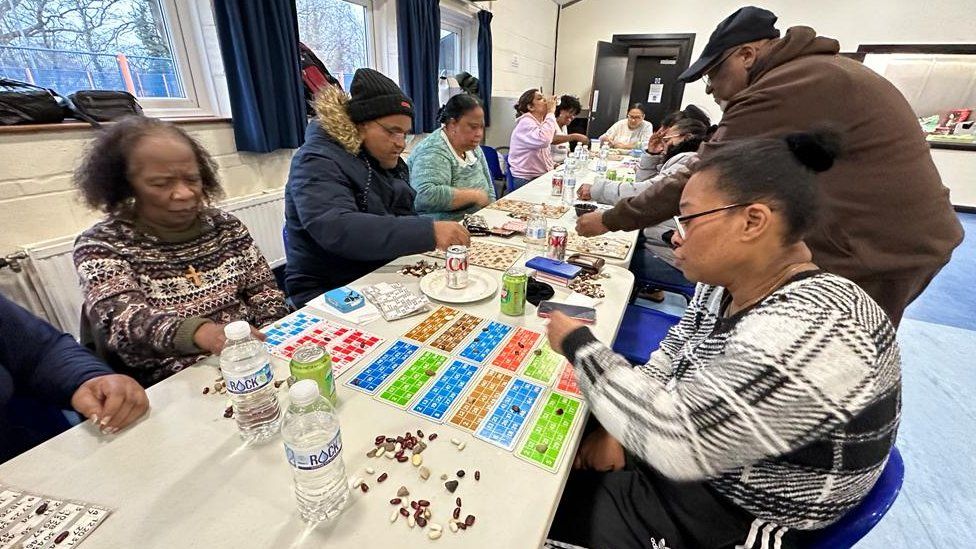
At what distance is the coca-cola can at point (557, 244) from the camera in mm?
1608

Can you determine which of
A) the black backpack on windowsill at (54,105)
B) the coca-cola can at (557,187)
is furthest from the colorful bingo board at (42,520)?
the coca-cola can at (557,187)

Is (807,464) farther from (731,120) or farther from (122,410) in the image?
(122,410)

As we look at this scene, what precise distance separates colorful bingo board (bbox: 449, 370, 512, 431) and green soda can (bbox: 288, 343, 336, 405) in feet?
0.86

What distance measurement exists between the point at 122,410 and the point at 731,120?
173cm

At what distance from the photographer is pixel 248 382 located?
0.73 meters

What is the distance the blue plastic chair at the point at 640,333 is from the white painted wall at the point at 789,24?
4862 mm

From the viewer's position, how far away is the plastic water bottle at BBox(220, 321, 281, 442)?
28.6 inches

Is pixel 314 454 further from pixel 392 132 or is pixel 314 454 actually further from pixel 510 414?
pixel 392 132

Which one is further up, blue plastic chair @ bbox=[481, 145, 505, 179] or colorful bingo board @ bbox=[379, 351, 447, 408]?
blue plastic chair @ bbox=[481, 145, 505, 179]

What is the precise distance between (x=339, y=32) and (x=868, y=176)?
3.94m

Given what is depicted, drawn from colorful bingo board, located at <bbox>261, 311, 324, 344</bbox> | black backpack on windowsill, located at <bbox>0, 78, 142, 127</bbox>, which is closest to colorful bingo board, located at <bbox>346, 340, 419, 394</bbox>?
colorful bingo board, located at <bbox>261, 311, 324, 344</bbox>

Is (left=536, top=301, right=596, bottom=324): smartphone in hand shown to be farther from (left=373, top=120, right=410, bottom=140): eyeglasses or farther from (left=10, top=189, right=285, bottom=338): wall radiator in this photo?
(left=10, top=189, right=285, bottom=338): wall radiator

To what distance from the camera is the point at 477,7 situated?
504 cm

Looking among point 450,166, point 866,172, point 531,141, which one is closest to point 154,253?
point 450,166
